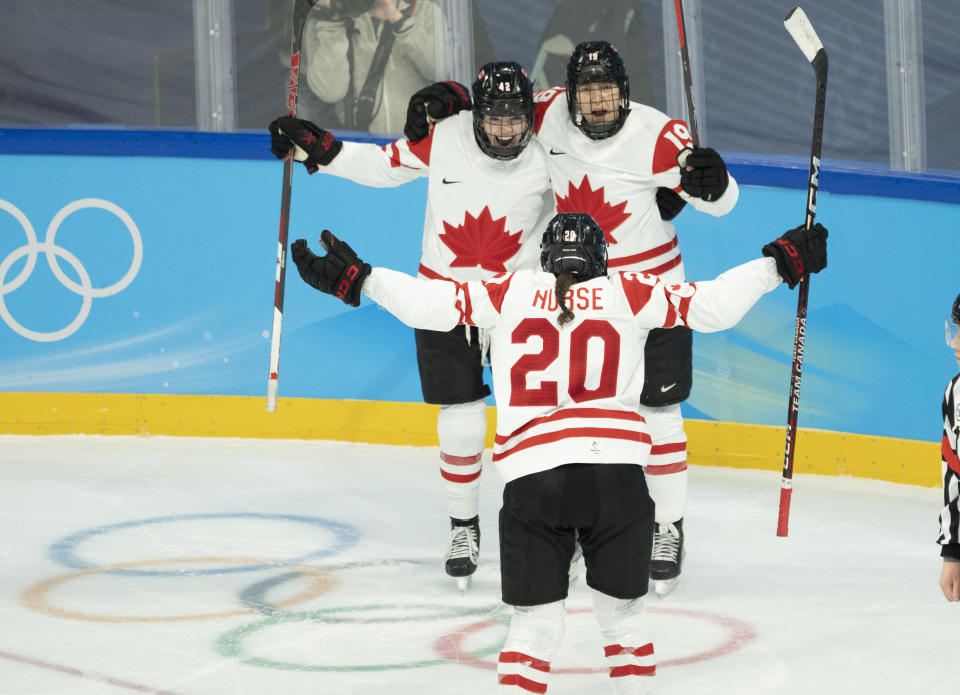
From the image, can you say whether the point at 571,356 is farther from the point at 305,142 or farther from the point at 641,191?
the point at 305,142

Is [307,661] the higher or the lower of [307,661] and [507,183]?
the lower

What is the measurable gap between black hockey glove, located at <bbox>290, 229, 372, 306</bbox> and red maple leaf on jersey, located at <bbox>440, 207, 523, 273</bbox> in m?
0.94

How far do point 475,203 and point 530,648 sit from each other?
160 centimetres

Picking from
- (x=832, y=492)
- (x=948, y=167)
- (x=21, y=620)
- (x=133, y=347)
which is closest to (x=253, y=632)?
(x=21, y=620)

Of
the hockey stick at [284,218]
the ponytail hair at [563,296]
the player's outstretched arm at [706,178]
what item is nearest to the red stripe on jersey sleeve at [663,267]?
the player's outstretched arm at [706,178]

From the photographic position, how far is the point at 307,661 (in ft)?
11.6

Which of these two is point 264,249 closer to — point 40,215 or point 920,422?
point 40,215

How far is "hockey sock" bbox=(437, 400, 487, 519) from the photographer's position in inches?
165

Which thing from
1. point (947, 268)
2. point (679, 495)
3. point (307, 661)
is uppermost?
point (947, 268)

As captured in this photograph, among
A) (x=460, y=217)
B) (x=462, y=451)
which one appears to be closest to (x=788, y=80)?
(x=460, y=217)

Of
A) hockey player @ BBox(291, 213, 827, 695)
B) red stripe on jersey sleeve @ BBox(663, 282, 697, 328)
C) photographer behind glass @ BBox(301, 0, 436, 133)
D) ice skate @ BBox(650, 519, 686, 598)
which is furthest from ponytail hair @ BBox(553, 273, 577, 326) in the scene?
photographer behind glass @ BBox(301, 0, 436, 133)

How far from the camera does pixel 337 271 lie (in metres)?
3.17

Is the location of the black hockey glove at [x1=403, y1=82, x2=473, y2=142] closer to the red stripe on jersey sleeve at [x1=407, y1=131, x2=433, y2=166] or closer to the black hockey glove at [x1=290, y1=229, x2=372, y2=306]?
the red stripe on jersey sleeve at [x1=407, y1=131, x2=433, y2=166]

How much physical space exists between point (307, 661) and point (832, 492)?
8.54 ft
